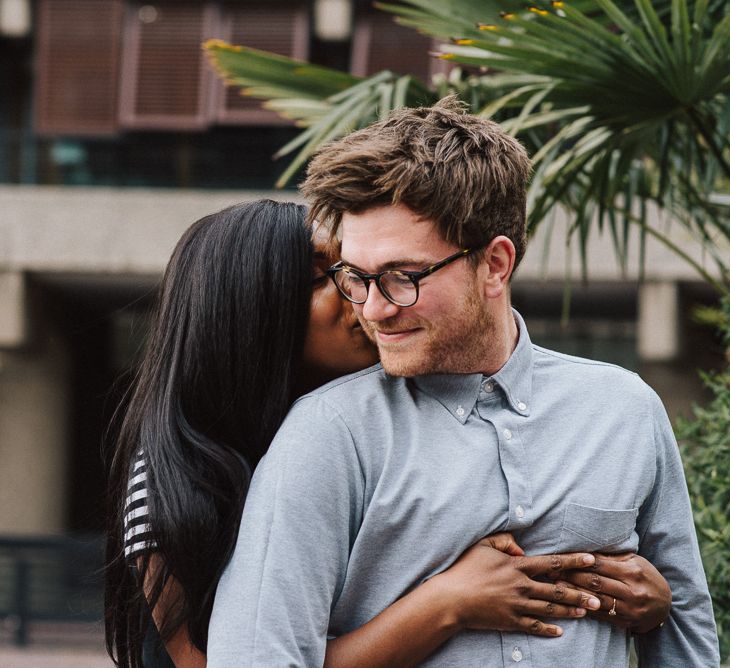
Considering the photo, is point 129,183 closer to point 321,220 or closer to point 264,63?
point 264,63

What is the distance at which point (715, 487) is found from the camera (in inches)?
129

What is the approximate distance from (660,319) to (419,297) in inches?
360

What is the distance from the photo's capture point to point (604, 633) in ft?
6.52

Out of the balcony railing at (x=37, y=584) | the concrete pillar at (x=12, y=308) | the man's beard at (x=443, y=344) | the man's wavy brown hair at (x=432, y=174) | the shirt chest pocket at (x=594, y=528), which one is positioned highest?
the man's wavy brown hair at (x=432, y=174)

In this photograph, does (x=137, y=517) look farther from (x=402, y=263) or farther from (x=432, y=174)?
(x=432, y=174)

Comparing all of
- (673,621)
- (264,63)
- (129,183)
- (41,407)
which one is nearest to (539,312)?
(129,183)

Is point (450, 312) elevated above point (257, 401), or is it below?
above

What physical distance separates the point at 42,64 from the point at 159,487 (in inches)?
409

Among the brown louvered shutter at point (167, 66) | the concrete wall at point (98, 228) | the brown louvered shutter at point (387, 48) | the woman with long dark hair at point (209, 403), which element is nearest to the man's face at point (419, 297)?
the woman with long dark hair at point (209, 403)

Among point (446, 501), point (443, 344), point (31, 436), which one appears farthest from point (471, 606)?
point (31, 436)

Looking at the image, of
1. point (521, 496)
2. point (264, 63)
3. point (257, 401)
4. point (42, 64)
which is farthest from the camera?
point (42, 64)

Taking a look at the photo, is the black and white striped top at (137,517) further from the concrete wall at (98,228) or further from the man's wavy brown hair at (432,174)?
the concrete wall at (98,228)

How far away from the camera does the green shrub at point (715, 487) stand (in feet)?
10.4

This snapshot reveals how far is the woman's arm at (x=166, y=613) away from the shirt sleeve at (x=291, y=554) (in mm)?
268
